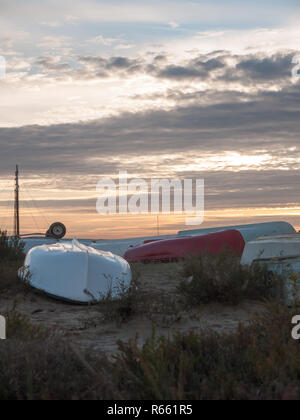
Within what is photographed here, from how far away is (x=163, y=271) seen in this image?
1196 centimetres

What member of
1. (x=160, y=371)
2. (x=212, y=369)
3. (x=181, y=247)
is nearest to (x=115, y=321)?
(x=212, y=369)

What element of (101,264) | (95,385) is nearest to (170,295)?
(101,264)

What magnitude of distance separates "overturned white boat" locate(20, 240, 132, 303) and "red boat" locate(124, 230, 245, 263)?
4.82m

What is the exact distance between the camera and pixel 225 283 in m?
7.55

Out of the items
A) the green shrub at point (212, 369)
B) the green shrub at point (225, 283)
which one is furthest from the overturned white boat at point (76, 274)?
the green shrub at point (212, 369)

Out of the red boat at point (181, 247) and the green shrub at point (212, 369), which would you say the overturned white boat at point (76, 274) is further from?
the red boat at point (181, 247)

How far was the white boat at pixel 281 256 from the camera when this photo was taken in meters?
7.65

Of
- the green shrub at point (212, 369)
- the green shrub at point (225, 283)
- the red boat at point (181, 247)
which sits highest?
the green shrub at point (212, 369)

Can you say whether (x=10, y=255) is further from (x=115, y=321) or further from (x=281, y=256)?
(x=281, y=256)

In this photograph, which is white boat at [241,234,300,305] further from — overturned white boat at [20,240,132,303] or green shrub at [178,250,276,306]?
overturned white boat at [20,240,132,303]

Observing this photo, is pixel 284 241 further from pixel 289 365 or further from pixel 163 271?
pixel 289 365

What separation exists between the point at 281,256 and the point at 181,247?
19.7 ft

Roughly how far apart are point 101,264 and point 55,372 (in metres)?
4.92

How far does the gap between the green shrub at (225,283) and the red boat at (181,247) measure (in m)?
5.68
